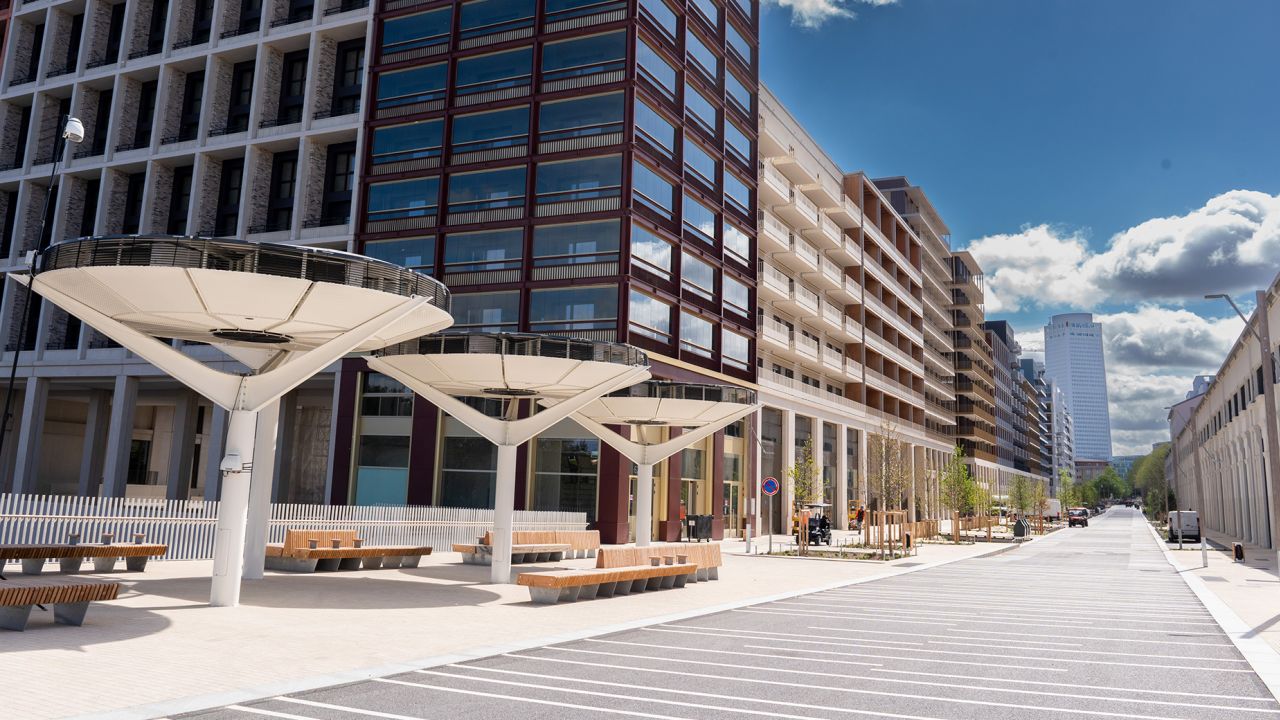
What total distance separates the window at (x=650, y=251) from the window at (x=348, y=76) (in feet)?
55.5

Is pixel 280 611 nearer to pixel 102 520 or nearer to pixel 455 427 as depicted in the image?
pixel 102 520

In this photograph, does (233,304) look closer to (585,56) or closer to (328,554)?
(328,554)

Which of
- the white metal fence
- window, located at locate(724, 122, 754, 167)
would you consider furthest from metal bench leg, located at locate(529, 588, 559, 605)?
window, located at locate(724, 122, 754, 167)

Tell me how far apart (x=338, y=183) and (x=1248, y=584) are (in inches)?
1582

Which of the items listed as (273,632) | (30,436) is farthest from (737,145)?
(273,632)

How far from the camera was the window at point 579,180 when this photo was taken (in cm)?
3844

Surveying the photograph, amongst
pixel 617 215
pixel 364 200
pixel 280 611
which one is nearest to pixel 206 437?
pixel 364 200

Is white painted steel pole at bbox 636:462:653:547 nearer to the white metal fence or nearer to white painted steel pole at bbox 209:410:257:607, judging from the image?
the white metal fence

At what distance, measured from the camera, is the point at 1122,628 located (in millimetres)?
14797

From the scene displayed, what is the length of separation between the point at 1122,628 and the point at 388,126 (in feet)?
124

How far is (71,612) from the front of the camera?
1136 centimetres

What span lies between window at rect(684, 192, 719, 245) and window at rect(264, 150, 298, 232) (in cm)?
1985

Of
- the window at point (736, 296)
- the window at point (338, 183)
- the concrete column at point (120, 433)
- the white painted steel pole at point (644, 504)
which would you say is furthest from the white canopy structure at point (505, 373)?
the concrete column at point (120, 433)

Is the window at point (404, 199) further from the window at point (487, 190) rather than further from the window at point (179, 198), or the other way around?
the window at point (179, 198)
